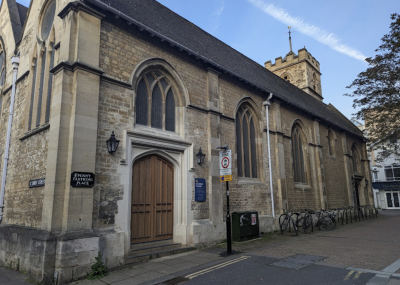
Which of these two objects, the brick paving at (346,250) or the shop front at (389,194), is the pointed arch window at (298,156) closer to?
the brick paving at (346,250)

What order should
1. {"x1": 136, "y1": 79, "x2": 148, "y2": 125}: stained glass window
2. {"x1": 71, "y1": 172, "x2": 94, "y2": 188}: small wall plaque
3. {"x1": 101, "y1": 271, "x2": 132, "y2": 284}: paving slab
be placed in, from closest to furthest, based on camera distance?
{"x1": 101, "y1": 271, "x2": 132, "y2": 284}: paving slab < {"x1": 71, "y1": 172, "x2": 94, "y2": 188}: small wall plaque < {"x1": 136, "y1": 79, "x2": 148, "y2": 125}: stained glass window

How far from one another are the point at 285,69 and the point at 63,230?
28393 millimetres

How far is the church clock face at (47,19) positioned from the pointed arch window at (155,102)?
12.2 ft

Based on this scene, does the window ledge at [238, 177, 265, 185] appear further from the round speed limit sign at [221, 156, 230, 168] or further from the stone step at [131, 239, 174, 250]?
the stone step at [131, 239, 174, 250]

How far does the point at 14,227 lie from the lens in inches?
325

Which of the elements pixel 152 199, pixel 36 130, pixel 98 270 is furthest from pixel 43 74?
pixel 98 270

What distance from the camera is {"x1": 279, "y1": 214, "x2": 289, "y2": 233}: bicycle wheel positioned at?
12.4 m

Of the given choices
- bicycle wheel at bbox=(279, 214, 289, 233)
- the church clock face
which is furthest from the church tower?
the church clock face

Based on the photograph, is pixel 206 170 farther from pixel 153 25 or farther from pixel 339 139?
pixel 339 139

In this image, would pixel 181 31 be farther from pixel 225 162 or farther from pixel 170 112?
pixel 225 162

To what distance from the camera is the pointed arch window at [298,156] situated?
54.3ft

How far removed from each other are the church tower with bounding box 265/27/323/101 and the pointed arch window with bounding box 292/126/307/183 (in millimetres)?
12469

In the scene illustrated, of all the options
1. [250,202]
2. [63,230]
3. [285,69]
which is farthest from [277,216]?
[285,69]

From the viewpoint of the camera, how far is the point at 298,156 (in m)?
17.1
